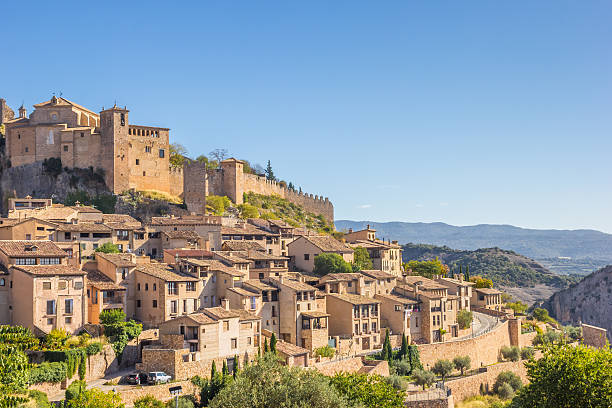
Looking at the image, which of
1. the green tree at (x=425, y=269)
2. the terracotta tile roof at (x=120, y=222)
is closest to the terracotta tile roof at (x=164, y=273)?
the terracotta tile roof at (x=120, y=222)

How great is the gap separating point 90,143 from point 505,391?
51.6 meters

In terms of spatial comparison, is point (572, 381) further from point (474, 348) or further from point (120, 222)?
point (120, 222)

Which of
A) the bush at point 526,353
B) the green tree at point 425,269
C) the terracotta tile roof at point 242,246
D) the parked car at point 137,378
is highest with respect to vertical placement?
the terracotta tile roof at point 242,246

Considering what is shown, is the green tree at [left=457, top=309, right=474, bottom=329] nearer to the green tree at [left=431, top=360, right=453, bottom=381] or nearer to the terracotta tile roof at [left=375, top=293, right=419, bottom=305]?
the terracotta tile roof at [left=375, top=293, right=419, bottom=305]

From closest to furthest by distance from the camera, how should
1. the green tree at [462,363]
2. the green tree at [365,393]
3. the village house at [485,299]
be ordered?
1. the green tree at [365,393]
2. the green tree at [462,363]
3. the village house at [485,299]

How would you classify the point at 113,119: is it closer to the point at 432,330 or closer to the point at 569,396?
the point at 432,330

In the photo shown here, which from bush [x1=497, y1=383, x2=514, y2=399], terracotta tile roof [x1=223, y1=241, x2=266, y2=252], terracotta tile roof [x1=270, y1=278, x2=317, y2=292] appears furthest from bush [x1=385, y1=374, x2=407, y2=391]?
terracotta tile roof [x1=223, y1=241, x2=266, y2=252]

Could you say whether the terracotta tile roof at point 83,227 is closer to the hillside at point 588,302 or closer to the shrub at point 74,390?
the shrub at point 74,390

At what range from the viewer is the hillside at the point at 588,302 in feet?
494

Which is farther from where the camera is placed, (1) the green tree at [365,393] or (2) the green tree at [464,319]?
(2) the green tree at [464,319]

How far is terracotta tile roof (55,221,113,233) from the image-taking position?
201 feet

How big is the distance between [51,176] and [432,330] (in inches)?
1773

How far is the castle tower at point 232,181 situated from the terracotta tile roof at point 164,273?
38.3 metres

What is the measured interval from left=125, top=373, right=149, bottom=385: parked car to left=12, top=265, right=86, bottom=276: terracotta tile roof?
7984 mm
